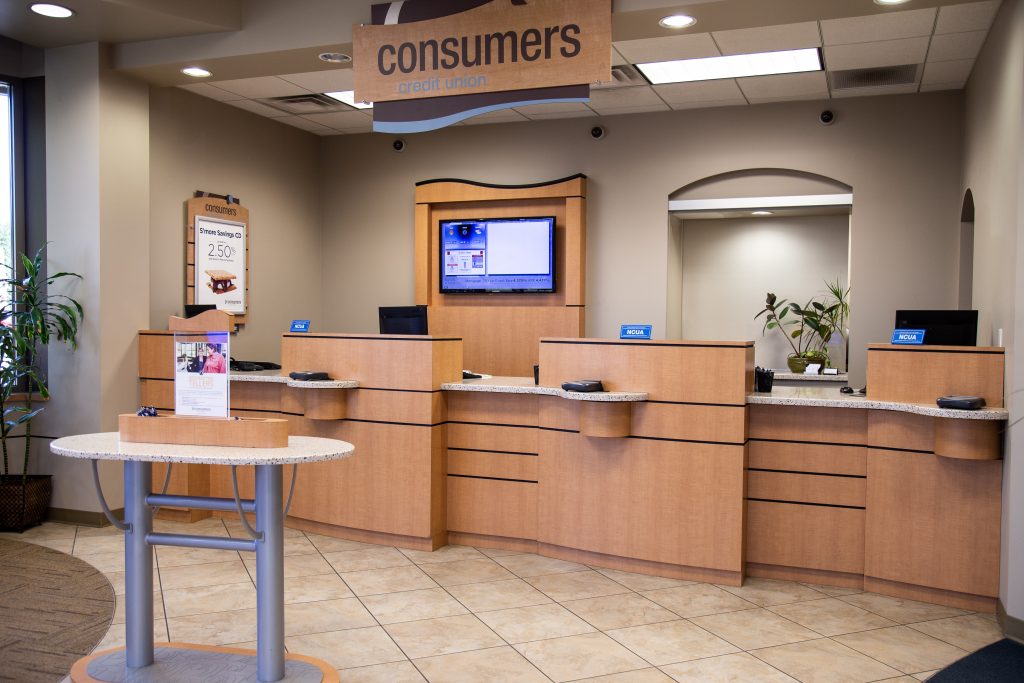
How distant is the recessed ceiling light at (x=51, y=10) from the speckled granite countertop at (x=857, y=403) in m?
4.84

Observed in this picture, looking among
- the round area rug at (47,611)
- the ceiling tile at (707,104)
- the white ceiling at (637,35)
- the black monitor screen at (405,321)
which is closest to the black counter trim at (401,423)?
the black monitor screen at (405,321)

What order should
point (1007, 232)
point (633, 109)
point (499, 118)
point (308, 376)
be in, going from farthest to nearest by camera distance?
point (499, 118), point (633, 109), point (308, 376), point (1007, 232)

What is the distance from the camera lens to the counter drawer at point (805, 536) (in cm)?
479

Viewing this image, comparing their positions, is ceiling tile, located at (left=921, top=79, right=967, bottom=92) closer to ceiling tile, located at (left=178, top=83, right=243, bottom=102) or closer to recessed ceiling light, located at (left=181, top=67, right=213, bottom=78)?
recessed ceiling light, located at (left=181, top=67, right=213, bottom=78)

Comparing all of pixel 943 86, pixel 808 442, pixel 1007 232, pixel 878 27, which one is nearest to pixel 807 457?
pixel 808 442

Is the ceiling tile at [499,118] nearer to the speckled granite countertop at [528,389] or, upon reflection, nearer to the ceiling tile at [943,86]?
the speckled granite countertop at [528,389]

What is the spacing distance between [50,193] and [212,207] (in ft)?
A: 4.37

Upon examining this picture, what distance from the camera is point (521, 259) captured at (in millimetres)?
7801

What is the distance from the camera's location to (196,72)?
6.18m

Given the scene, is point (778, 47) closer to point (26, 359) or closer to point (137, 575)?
point (137, 575)

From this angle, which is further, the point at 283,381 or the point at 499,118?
the point at 499,118

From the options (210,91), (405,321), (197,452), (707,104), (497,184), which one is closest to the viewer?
(197,452)

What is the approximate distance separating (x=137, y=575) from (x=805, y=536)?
3509mm

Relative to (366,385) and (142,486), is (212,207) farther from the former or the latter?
(142,486)
